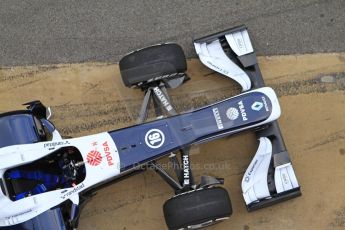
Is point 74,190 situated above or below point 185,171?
above

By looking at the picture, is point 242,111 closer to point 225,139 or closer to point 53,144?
point 225,139

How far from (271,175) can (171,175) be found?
70cm

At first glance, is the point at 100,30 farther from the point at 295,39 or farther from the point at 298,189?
the point at 298,189

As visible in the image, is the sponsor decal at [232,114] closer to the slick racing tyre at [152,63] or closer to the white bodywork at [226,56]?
the white bodywork at [226,56]

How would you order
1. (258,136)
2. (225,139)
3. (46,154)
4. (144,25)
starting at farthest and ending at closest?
1. (144,25)
2. (225,139)
3. (258,136)
4. (46,154)

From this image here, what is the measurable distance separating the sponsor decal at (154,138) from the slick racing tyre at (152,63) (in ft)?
1.26

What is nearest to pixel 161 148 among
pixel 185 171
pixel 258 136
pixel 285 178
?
pixel 185 171

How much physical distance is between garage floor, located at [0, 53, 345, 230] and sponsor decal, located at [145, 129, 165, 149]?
0.44 metres

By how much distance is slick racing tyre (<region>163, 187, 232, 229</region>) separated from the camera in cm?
308

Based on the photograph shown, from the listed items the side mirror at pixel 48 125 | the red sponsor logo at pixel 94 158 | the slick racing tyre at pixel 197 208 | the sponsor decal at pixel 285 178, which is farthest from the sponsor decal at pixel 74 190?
the sponsor decal at pixel 285 178

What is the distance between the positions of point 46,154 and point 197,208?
3.19ft

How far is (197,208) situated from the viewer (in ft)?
10.1

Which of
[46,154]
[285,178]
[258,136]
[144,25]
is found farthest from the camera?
[144,25]

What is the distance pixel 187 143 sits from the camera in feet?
10.6
